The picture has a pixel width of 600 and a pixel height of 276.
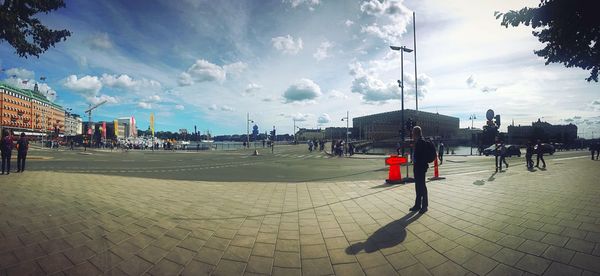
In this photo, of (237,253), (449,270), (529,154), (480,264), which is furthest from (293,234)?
(529,154)

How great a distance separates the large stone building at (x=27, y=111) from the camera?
89.5m

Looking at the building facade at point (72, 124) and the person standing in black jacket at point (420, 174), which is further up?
the building facade at point (72, 124)

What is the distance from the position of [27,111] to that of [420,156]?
157 metres

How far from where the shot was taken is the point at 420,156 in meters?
5.71

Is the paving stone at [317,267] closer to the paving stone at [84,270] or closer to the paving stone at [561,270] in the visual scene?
the paving stone at [84,270]

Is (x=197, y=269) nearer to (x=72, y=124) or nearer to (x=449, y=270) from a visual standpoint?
(x=449, y=270)

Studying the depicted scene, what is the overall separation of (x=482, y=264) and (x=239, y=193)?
231 inches

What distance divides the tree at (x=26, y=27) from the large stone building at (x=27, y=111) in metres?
94.8

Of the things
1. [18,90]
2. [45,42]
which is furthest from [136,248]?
[18,90]

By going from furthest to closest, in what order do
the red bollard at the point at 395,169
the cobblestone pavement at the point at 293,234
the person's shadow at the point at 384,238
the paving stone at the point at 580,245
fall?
the red bollard at the point at 395,169
the person's shadow at the point at 384,238
the paving stone at the point at 580,245
the cobblestone pavement at the point at 293,234

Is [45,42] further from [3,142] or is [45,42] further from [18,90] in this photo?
[18,90]

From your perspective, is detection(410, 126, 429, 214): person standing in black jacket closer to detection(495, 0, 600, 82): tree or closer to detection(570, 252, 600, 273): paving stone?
detection(570, 252, 600, 273): paving stone

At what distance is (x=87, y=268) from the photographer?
9.18ft

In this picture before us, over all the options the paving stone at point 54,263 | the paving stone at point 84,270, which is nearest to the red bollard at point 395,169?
the paving stone at point 84,270
